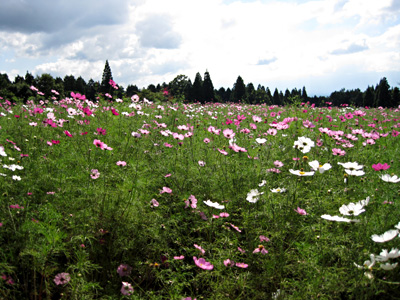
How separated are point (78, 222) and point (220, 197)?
3.72ft

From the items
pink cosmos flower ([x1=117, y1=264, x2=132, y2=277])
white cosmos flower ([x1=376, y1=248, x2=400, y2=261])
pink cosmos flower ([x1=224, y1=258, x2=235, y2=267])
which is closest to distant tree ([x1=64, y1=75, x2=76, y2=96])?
pink cosmos flower ([x1=117, y1=264, x2=132, y2=277])

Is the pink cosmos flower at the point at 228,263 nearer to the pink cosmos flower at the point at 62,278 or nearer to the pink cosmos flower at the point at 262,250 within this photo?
the pink cosmos flower at the point at 262,250

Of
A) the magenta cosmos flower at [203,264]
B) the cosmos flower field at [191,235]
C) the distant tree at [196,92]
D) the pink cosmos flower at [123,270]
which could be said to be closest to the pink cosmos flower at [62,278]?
the cosmos flower field at [191,235]

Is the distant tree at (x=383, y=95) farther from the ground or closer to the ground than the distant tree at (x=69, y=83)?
closer to the ground

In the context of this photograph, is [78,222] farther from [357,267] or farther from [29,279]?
[357,267]

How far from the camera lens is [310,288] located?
4.80 feet

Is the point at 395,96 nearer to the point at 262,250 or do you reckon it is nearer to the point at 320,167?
the point at 320,167

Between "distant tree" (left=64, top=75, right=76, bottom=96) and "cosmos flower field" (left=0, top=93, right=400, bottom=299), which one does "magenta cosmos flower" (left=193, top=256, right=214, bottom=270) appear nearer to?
"cosmos flower field" (left=0, top=93, right=400, bottom=299)

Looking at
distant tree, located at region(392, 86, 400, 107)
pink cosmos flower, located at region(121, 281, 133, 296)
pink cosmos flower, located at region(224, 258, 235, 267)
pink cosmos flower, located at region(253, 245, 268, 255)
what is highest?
distant tree, located at region(392, 86, 400, 107)

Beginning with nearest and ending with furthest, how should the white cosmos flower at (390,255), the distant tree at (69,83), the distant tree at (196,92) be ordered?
the white cosmos flower at (390,255), the distant tree at (196,92), the distant tree at (69,83)

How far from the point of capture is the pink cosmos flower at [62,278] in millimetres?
1547

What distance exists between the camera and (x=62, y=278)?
157 centimetres

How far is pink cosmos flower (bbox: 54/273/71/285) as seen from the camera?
5.08 feet

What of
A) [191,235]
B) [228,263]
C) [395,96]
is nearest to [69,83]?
[395,96]
